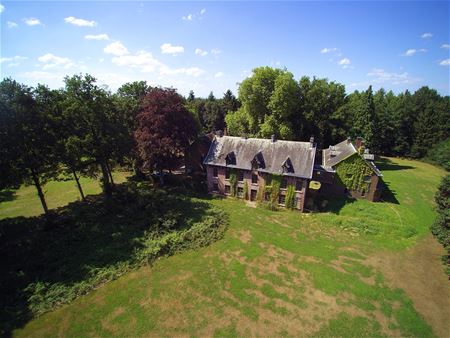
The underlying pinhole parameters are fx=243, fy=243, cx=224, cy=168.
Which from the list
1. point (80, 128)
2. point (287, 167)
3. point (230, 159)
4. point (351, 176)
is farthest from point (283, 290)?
point (80, 128)

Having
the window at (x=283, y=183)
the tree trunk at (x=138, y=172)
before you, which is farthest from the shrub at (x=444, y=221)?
the tree trunk at (x=138, y=172)

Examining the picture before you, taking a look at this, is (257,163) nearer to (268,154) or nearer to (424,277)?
(268,154)

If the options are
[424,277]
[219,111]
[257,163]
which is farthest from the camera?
[219,111]

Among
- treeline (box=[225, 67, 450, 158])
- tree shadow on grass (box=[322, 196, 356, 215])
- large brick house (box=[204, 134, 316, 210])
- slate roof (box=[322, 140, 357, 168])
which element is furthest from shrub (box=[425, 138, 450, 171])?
large brick house (box=[204, 134, 316, 210])

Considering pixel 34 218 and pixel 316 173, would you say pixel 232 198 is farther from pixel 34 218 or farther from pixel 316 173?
pixel 34 218

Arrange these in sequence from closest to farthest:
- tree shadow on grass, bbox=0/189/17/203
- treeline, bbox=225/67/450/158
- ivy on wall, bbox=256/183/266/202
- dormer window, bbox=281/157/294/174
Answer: dormer window, bbox=281/157/294/174, tree shadow on grass, bbox=0/189/17/203, ivy on wall, bbox=256/183/266/202, treeline, bbox=225/67/450/158

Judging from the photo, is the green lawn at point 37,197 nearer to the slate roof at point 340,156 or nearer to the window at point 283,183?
the window at point 283,183

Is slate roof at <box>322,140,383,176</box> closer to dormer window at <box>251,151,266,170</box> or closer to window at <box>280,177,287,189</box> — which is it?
window at <box>280,177,287,189</box>
